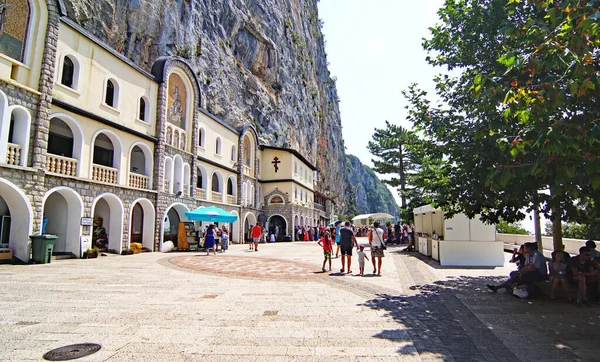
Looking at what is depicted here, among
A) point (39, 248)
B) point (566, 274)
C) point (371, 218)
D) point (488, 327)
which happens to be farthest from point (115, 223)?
point (371, 218)

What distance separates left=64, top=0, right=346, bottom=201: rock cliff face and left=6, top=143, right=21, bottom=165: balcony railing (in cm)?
1279

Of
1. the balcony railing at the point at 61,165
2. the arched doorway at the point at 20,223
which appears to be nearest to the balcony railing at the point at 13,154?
the arched doorway at the point at 20,223

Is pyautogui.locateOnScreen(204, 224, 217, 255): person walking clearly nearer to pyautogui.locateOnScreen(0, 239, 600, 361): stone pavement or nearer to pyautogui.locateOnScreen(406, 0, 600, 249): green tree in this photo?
pyautogui.locateOnScreen(0, 239, 600, 361): stone pavement

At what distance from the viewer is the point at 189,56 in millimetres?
28656

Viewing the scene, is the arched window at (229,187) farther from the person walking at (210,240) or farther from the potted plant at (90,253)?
the potted plant at (90,253)

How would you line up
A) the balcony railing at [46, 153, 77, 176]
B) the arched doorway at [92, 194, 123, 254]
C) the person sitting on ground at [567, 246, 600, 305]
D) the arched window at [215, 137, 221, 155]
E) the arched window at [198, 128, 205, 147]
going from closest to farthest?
the person sitting on ground at [567, 246, 600, 305] → the balcony railing at [46, 153, 77, 176] → the arched doorway at [92, 194, 123, 254] → the arched window at [198, 128, 205, 147] → the arched window at [215, 137, 221, 155]

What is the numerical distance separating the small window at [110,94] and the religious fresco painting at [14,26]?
173 inches

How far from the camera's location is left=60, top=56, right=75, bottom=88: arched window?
48.5ft

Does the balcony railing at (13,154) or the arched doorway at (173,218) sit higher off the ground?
the balcony railing at (13,154)

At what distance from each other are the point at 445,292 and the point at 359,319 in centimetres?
342

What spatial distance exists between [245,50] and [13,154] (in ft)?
103

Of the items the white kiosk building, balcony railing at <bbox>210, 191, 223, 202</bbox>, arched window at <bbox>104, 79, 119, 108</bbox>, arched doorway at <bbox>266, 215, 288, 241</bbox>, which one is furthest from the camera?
arched doorway at <bbox>266, 215, 288, 241</bbox>

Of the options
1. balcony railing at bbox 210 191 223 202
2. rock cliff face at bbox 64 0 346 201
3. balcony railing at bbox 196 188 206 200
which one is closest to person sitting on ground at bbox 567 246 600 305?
balcony railing at bbox 196 188 206 200

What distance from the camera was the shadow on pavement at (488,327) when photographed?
→ 14.2 feet
